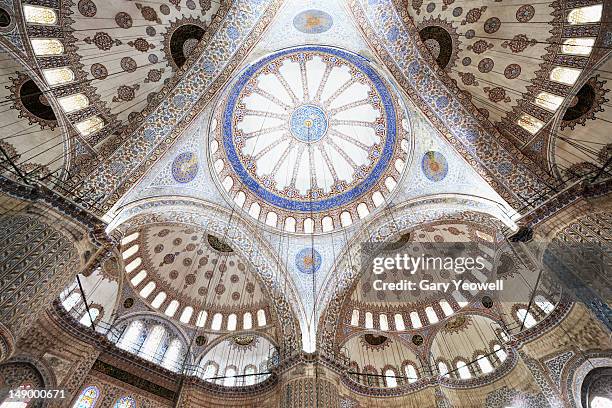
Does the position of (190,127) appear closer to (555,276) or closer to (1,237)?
(1,237)

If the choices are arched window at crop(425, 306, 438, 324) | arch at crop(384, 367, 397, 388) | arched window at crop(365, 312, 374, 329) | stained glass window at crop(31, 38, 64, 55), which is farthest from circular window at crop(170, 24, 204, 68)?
arch at crop(384, 367, 397, 388)

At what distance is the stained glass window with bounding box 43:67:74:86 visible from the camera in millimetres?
8047

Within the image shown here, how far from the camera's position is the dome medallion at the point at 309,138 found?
12164mm

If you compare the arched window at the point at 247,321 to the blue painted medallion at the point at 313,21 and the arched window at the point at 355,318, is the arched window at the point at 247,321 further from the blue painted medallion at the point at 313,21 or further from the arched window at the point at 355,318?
the blue painted medallion at the point at 313,21

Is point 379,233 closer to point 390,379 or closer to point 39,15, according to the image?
point 390,379

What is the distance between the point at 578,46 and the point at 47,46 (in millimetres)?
12970

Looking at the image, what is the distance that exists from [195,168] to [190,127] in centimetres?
138

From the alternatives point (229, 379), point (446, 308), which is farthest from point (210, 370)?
point (446, 308)

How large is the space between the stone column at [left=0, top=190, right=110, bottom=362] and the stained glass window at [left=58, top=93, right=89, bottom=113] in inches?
119

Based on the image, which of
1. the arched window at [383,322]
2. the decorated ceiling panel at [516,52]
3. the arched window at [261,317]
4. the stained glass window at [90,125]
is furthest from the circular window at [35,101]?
the arched window at [383,322]

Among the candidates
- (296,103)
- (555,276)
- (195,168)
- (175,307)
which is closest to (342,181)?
(296,103)

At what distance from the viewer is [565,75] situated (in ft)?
26.8

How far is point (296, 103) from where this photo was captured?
13.6m

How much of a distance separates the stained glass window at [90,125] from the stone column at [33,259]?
2.71 metres
